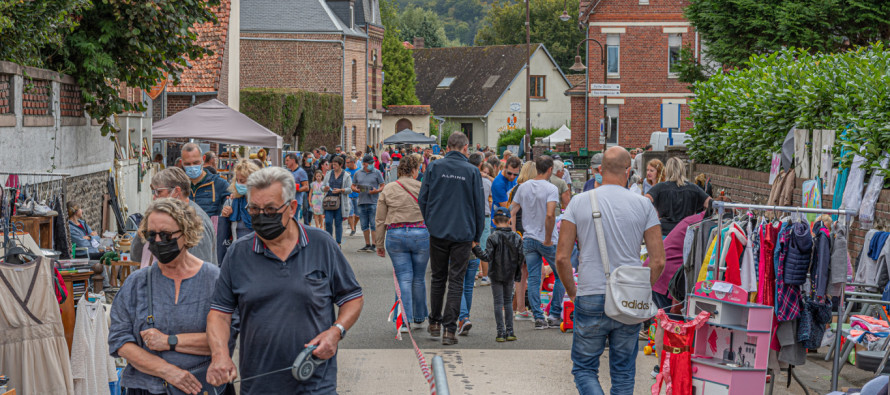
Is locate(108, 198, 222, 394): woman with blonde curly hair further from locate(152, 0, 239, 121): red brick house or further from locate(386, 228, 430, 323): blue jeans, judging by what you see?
locate(152, 0, 239, 121): red brick house

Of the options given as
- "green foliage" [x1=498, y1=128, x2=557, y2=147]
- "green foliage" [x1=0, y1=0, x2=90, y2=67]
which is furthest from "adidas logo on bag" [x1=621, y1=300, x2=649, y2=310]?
"green foliage" [x1=498, y1=128, x2=557, y2=147]

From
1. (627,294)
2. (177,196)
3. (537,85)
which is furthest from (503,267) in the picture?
(537,85)

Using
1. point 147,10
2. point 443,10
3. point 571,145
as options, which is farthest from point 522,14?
point 147,10

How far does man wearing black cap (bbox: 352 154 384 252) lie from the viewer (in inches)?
705

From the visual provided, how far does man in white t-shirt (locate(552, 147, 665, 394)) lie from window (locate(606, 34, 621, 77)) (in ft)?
133

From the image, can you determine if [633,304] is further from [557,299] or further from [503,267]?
[557,299]

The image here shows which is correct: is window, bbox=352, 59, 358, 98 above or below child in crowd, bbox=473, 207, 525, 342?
above

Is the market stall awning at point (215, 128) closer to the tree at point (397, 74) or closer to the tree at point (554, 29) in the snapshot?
the tree at point (397, 74)

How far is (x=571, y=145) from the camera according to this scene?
47312mm

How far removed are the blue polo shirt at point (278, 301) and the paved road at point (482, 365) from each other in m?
3.42

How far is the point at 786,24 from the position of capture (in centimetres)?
2362

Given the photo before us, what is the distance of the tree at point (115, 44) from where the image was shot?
11.9 m

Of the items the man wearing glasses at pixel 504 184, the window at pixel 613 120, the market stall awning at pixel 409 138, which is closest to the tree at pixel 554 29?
the window at pixel 613 120

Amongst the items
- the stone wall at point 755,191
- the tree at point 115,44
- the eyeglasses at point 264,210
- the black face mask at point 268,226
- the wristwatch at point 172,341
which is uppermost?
the tree at point 115,44
